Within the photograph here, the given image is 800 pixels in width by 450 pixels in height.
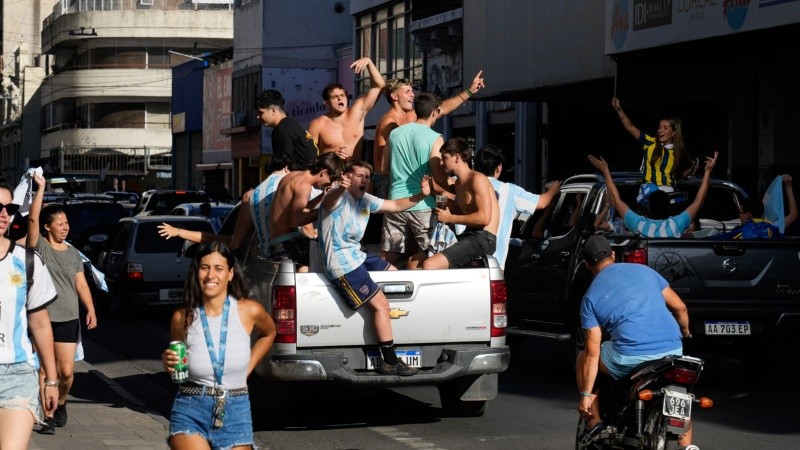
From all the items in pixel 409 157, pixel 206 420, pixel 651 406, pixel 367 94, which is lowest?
pixel 651 406

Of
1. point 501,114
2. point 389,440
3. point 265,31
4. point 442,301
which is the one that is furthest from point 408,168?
point 265,31

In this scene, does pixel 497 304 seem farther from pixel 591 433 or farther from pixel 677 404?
pixel 677 404

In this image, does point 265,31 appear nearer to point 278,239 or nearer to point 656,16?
point 656,16

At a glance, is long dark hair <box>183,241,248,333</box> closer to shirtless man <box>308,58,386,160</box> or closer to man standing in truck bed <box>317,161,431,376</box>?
man standing in truck bed <box>317,161,431,376</box>

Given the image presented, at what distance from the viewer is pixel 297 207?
1105cm

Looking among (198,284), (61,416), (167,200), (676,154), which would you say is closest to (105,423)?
(61,416)

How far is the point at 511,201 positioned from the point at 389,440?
3.07m

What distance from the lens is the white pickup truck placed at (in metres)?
10.5

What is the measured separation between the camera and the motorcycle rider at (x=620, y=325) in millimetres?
8016

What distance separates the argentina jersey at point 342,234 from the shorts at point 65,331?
2.23 m

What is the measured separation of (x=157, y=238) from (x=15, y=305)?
48.7ft

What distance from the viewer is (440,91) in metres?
36.4

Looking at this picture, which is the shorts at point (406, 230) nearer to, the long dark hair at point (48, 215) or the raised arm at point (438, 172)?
the raised arm at point (438, 172)

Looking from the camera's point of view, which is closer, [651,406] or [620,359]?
[651,406]
